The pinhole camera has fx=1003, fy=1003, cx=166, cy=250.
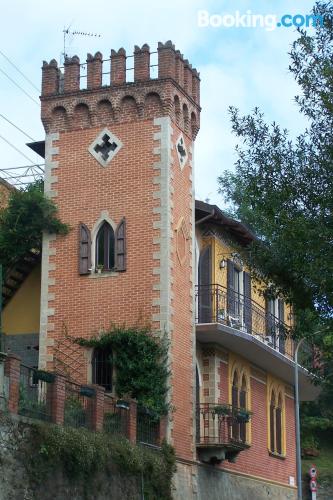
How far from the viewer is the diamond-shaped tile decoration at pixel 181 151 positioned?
28094 mm

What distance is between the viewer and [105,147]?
27.8 meters

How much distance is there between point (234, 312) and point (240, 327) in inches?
24.2

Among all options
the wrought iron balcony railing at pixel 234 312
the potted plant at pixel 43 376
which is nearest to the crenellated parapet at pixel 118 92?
the wrought iron balcony railing at pixel 234 312

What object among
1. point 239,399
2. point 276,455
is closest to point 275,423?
point 276,455

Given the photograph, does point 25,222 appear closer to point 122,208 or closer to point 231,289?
point 122,208

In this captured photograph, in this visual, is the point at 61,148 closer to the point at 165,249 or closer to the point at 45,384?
the point at 165,249

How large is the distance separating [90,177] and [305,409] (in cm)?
3374

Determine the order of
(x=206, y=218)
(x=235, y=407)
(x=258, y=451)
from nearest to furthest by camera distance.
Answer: (x=235, y=407) → (x=206, y=218) → (x=258, y=451)

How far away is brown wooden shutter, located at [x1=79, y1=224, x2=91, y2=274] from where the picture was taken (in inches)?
1064

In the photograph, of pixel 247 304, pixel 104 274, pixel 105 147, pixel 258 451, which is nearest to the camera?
pixel 104 274

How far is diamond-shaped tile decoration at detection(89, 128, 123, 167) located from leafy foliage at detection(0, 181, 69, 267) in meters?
1.82

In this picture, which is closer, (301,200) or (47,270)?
(301,200)

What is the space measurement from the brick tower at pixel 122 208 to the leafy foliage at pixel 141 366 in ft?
1.50

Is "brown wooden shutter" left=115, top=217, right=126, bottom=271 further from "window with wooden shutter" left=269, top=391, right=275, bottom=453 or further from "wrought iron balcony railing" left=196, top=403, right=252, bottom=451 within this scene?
"window with wooden shutter" left=269, top=391, right=275, bottom=453
